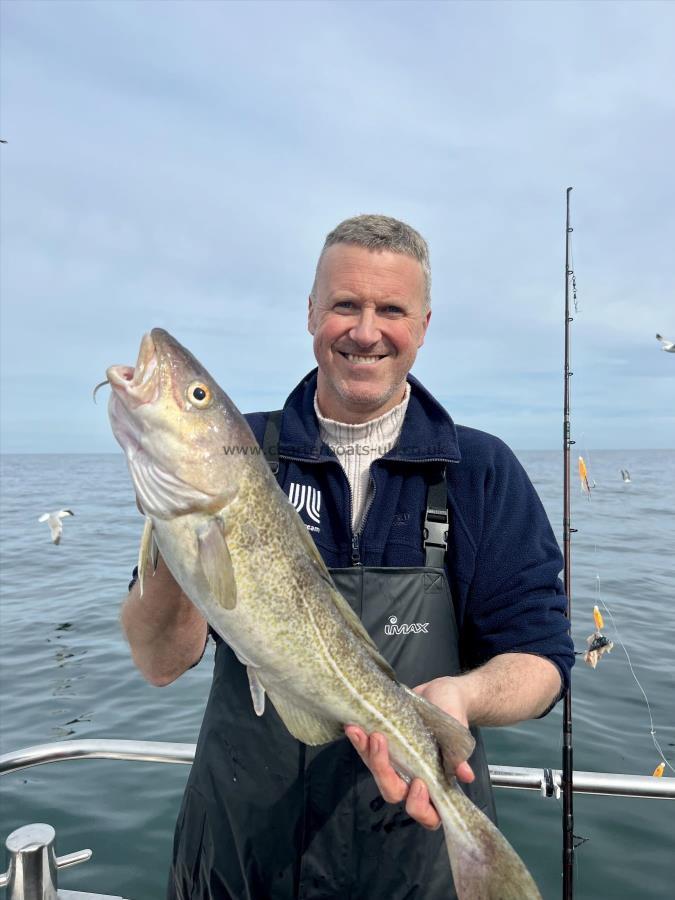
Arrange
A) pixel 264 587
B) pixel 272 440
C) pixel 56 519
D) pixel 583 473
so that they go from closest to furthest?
pixel 264 587
pixel 272 440
pixel 583 473
pixel 56 519

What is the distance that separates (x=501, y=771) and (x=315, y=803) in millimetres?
1143

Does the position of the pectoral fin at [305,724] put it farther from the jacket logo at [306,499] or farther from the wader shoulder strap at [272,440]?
the wader shoulder strap at [272,440]

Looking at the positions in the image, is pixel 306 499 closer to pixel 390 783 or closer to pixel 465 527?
pixel 465 527

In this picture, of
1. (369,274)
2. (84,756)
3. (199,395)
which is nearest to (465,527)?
(369,274)

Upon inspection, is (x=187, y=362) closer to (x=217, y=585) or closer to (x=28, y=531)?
(x=217, y=585)

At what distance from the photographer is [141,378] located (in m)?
2.39

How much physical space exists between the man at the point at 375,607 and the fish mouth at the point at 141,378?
77 centimetres

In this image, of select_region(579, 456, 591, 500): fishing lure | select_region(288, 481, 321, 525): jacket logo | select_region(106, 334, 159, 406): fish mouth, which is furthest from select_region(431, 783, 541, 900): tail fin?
select_region(579, 456, 591, 500): fishing lure

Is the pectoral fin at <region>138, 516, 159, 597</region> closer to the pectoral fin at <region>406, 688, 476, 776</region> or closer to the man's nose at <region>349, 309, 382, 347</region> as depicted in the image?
the pectoral fin at <region>406, 688, 476, 776</region>

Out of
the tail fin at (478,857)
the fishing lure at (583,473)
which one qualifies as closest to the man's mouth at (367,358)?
the tail fin at (478,857)

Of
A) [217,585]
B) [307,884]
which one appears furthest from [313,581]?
[307,884]

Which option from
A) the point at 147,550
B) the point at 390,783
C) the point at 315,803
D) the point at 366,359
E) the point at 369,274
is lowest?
the point at 315,803

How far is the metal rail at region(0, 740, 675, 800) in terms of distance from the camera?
329cm

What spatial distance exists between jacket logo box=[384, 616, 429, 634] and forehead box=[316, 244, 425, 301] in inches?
62.2
